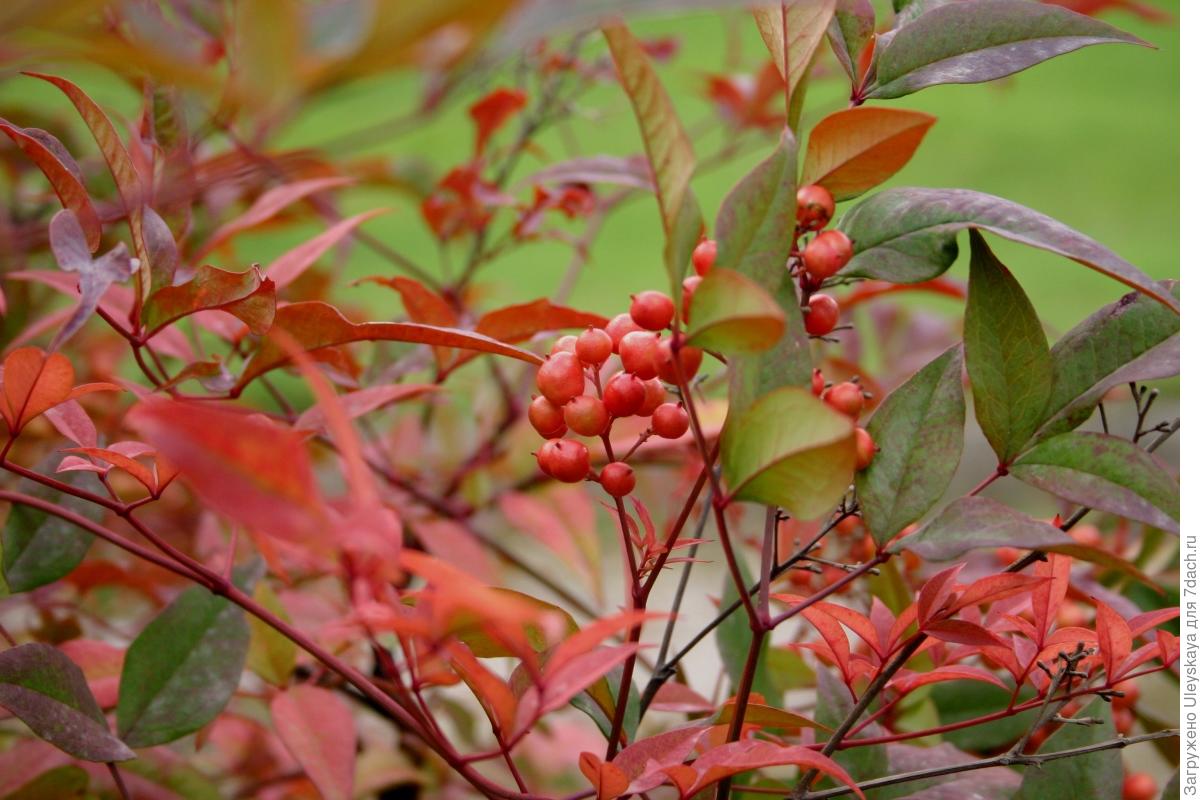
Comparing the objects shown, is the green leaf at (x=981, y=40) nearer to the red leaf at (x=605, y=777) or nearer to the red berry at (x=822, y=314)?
the red berry at (x=822, y=314)

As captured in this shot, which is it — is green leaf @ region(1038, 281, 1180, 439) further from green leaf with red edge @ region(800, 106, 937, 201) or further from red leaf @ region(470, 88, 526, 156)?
red leaf @ region(470, 88, 526, 156)

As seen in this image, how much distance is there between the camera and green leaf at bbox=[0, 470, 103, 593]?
390 mm

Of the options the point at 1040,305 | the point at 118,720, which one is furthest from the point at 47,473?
the point at 1040,305

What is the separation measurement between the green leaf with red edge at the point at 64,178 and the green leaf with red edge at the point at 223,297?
3 cm

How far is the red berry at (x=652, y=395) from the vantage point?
0.31 meters

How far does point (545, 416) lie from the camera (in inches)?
12.1

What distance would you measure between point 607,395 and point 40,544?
0.24m

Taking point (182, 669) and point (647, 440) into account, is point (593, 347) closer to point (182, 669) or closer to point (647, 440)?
point (647, 440)

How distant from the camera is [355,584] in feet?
0.72

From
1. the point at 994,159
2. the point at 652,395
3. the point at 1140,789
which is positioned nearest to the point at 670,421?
the point at 652,395

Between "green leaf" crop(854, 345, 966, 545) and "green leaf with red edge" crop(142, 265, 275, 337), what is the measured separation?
185 mm

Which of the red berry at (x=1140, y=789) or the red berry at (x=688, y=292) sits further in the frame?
the red berry at (x=1140, y=789)

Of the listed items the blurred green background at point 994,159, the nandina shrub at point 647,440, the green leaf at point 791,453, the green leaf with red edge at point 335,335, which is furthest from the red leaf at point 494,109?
the blurred green background at point 994,159
